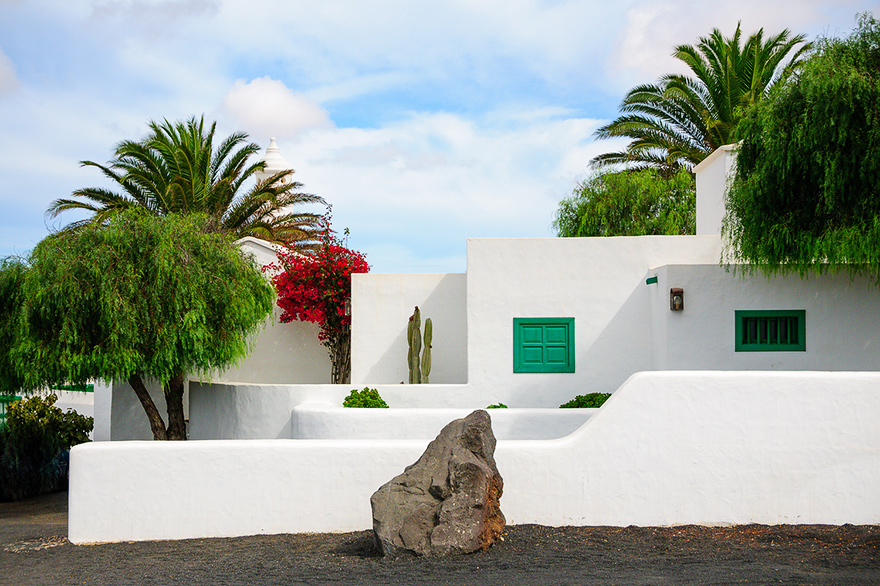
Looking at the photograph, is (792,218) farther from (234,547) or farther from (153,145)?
(153,145)

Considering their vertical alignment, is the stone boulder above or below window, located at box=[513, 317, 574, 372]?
below

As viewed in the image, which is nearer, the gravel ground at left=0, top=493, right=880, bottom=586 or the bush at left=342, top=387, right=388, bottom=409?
the gravel ground at left=0, top=493, right=880, bottom=586

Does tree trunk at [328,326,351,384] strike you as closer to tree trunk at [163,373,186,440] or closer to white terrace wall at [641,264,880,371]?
tree trunk at [163,373,186,440]

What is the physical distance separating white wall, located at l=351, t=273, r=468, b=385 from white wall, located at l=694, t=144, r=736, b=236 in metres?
5.33

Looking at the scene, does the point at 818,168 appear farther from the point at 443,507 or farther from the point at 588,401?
the point at 443,507

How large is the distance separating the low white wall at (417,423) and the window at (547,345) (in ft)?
7.40

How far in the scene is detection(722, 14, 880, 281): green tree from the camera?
11.1 m

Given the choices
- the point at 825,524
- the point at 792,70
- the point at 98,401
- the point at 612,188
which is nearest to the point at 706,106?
the point at 612,188

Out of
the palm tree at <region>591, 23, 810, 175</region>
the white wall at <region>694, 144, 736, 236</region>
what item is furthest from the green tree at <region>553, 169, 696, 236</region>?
the white wall at <region>694, 144, 736, 236</region>

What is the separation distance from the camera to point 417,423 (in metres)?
11.4

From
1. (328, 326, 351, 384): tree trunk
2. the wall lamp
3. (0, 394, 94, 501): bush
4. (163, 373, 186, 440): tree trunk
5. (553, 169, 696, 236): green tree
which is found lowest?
(0, 394, 94, 501): bush

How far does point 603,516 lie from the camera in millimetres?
8281

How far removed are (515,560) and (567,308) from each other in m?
7.38

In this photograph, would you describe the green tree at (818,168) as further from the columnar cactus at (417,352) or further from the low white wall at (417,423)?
the columnar cactus at (417,352)
